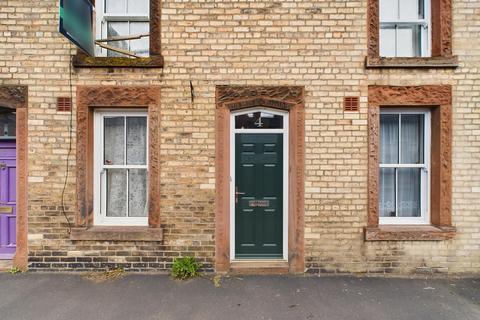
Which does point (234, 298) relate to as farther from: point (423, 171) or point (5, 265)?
point (5, 265)

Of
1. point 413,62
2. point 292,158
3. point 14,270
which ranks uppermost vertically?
point 413,62

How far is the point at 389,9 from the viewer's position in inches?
188

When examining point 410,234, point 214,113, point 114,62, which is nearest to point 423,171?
point 410,234

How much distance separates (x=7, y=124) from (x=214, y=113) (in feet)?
→ 11.5

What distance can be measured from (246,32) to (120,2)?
2182 millimetres

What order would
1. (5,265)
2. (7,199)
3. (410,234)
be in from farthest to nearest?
(7,199) < (5,265) < (410,234)

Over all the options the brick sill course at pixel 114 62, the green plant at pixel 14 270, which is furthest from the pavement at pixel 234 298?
the brick sill course at pixel 114 62

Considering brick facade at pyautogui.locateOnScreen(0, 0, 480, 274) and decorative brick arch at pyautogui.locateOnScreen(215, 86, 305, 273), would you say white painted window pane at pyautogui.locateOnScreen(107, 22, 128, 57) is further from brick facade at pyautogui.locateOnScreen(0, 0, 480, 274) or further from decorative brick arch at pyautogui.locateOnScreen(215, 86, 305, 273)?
decorative brick arch at pyautogui.locateOnScreen(215, 86, 305, 273)

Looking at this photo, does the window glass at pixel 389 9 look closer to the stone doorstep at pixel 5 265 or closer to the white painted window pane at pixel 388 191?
the white painted window pane at pixel 388 191

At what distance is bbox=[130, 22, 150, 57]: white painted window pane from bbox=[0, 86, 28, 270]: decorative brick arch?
5.80 feet

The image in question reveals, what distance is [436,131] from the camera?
4539 millimetres

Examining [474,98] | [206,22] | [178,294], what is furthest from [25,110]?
[474,98]

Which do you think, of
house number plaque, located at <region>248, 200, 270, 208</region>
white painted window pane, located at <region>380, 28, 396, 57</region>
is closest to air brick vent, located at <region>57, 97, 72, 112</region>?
house number plaque, located at <region>248, 200, 270, 208</region>

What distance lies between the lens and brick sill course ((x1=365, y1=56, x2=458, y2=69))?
4.43m
